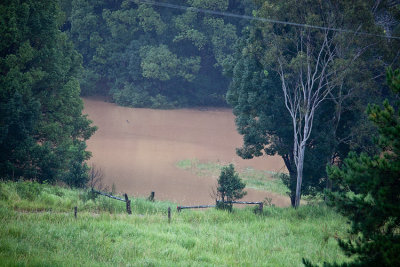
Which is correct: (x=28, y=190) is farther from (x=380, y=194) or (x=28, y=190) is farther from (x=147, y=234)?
(x=380, y=194)

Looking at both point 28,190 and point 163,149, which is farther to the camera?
point 163,149

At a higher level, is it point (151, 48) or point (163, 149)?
point (151, 48)

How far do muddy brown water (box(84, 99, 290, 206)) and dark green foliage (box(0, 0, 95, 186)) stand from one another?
5.22 m

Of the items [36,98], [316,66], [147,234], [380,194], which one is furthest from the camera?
[36,98]

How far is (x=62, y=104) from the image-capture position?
20969 millimetres

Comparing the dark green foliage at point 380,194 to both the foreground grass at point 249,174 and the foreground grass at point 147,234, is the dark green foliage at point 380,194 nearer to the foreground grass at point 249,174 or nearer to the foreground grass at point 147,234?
the foreground grass at point 147,234

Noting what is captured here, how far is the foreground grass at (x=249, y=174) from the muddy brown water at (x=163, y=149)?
66cm

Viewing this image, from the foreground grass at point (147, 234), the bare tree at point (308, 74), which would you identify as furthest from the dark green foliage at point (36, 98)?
the bare tree at point (308, 74)

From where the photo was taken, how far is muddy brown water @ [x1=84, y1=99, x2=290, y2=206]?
25.1m

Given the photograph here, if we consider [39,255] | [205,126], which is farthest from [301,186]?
[205,126]

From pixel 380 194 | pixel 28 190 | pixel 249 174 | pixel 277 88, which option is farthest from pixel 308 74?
pixel 249 174

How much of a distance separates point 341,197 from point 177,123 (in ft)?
108

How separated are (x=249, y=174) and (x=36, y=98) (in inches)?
576

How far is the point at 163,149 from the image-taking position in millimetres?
32375
